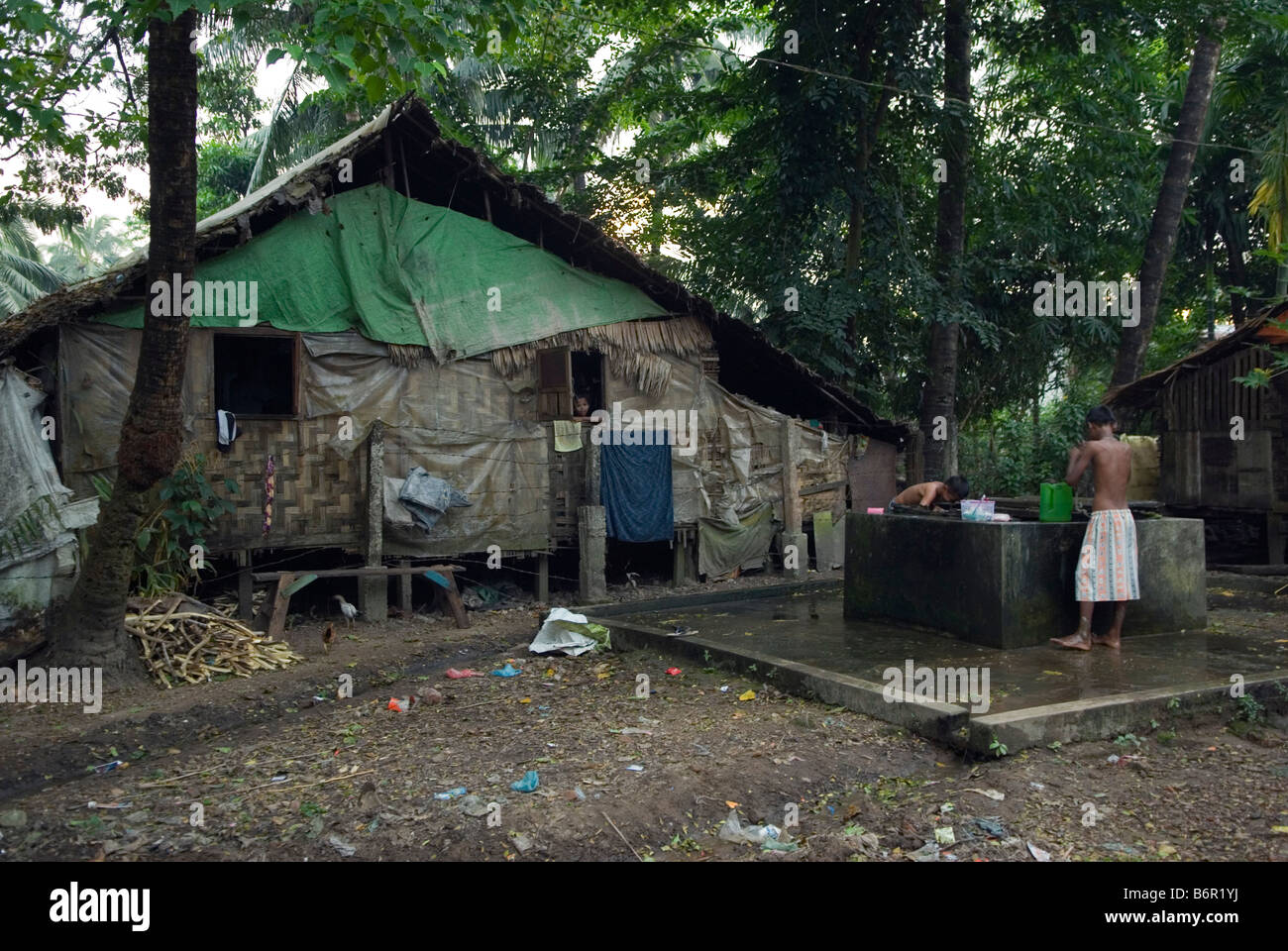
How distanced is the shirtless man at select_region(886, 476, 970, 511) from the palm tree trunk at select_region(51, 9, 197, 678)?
6.26 meters

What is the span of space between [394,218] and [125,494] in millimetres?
5148

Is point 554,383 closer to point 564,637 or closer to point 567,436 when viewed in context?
point 567,436

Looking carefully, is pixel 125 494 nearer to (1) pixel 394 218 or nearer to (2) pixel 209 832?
(2) pixel 209 832

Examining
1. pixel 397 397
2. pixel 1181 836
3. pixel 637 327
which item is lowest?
pixel 1181 836

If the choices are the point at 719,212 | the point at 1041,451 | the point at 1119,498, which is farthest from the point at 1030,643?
the point at 1041,451

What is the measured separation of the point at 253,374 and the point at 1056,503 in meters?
10.00

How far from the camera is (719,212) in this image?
17.7 metres

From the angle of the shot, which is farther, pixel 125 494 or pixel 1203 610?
pixel 1203 610

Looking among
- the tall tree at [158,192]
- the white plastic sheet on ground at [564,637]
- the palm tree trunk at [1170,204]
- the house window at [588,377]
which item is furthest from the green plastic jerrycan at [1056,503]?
the palm tree trunk at [1170,204]

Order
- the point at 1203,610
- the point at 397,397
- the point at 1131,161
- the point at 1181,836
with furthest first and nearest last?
the point at 1131,161 → the point at 397,397 → the point at 1203,610 → the point at 1181,836

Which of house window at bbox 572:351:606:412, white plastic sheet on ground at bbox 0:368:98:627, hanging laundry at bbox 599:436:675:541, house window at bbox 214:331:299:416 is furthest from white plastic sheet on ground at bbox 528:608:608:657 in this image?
house window at bbox 214:331:299:416

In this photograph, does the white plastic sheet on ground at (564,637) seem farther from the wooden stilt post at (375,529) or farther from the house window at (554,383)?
the house window at (554,383)

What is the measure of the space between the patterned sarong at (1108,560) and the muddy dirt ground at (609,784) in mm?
1377

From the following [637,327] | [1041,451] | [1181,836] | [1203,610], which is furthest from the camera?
[1041,451]
